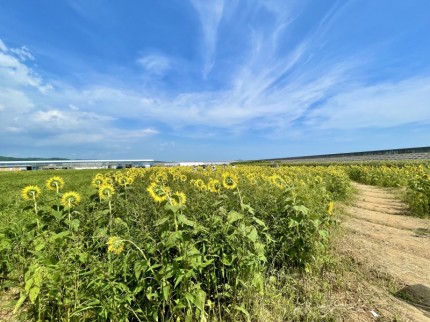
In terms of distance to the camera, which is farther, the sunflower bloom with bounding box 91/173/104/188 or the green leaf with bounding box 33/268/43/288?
the sunflower bloom with bounding box 91/173/104/188

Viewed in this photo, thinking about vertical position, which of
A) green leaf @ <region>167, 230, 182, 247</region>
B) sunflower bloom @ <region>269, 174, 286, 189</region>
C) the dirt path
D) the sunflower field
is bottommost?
Answer: the dirt path

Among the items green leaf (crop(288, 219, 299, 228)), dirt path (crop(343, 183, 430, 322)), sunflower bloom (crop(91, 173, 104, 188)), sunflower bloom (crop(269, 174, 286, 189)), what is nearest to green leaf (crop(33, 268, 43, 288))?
sunflower bloom (crop(91, 173, 104, 188))

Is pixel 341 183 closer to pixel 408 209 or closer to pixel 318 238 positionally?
pixel 408 209

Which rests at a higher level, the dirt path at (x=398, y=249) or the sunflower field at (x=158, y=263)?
the sunflower field at (x=158, y=263)

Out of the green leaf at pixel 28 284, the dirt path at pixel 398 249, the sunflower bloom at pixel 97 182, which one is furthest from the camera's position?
the sunflower bloom at pixel 97 182

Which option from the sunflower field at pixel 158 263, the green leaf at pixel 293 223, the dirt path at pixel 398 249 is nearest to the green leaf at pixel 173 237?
the sunflower field at pixel 158 263

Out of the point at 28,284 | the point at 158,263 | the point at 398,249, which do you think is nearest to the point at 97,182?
the point at 158,263

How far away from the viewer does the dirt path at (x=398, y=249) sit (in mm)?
3121

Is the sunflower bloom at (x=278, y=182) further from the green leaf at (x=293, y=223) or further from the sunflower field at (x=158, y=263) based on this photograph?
the green leaf at (x=293, y=223)

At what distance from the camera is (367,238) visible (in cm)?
511

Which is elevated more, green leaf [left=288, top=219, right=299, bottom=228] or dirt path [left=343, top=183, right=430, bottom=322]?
green leaf [left=288, top=219, right=299, bottom=228]

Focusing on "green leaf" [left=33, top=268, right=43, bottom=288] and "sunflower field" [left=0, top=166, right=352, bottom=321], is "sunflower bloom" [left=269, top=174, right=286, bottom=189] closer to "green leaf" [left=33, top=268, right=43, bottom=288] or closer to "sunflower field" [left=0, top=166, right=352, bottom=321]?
"sunflower field" [left=0, top=166, right=352, bottom=321]

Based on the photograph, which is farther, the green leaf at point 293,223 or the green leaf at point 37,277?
the green leaf at point 293,223

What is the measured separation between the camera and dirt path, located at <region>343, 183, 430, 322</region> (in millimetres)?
3121
